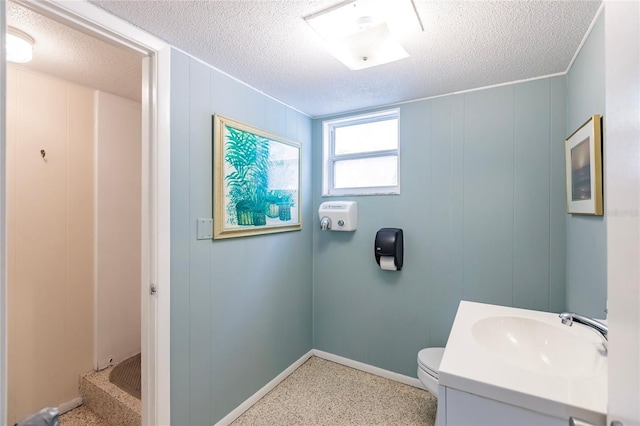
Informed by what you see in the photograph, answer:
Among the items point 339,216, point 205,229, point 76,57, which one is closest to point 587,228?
point 339,216

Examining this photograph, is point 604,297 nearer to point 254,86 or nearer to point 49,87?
point 254,86

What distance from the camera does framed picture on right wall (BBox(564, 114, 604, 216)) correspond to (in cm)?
→ 125

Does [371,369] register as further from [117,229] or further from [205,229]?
[117,229]

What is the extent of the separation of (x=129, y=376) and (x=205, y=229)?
134 cm

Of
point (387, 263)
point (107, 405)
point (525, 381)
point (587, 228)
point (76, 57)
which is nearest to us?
point (525, 381)

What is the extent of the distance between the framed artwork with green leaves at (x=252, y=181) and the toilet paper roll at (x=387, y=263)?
0.76m

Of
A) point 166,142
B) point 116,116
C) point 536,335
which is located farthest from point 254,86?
point 536,335

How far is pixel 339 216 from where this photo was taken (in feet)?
8.18

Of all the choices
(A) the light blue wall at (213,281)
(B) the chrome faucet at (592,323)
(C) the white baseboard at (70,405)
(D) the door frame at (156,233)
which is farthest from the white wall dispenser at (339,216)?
(C) the white baseboard at (70,405)

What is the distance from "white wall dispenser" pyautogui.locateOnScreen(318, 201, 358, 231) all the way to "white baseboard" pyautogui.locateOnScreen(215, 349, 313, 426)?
1.19 metres

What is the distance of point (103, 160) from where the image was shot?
2234mm

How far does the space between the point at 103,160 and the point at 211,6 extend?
1.63m

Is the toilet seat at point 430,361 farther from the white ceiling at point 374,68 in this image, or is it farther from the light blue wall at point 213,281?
the white ceiling at point 374,68

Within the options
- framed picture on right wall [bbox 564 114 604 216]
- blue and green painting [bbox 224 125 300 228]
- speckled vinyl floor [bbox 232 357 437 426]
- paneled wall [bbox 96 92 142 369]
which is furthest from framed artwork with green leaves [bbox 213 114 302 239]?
framed picture on right wall [bbox 564 114 604 216]
